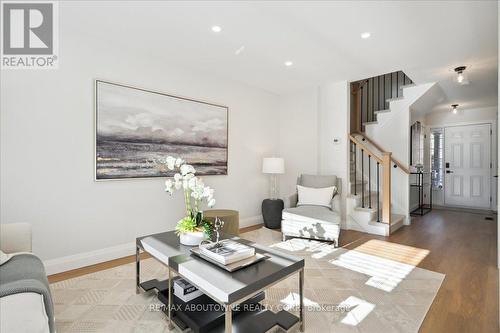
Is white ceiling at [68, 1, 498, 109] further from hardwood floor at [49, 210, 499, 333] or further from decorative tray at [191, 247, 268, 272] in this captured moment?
hardwood floor at [49, 210, 499, 333]

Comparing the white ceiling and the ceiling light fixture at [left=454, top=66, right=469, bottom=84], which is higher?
the white ceiling

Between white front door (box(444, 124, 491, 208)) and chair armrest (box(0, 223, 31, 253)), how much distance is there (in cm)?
829

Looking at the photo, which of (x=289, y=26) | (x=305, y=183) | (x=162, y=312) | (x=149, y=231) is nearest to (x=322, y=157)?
(x=305, y=183)

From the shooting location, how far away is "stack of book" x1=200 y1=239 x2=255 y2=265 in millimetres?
1624

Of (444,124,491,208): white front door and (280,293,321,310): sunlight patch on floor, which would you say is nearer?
(280,293,321,310): sunlight patch on floor

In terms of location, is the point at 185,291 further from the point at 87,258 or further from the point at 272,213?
the point at 272,213

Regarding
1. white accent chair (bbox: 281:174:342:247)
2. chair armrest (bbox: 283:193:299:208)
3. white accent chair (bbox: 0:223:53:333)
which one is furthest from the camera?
chair armrest (bbox: 283:193:299:208)

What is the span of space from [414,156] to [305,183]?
378 cm

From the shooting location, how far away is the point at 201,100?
3916 mm

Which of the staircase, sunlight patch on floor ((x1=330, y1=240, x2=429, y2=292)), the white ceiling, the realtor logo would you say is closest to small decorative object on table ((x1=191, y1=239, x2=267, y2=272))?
sunlight patch on floor ((x1=330, y1=240, x2=429, y2=292))

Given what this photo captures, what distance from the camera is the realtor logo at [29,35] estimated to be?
238 cm

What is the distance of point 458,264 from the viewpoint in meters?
2.92

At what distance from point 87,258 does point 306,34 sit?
343cm

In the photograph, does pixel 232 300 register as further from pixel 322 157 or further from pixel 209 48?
pixel 322 157
